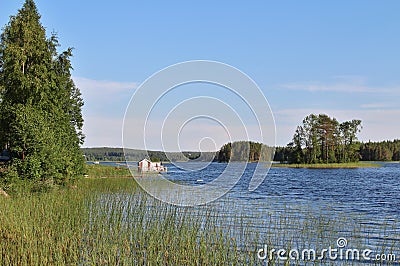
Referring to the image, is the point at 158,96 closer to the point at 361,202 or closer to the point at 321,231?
the point at 321,231

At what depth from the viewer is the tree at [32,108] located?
60.3 feet

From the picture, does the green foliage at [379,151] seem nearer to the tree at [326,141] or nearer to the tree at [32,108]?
the tree at [326,141]

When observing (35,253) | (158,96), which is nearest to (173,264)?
(35,253)

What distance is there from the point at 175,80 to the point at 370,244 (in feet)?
19.1

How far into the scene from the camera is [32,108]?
2017 centimetres

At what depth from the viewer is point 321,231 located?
10.8 m

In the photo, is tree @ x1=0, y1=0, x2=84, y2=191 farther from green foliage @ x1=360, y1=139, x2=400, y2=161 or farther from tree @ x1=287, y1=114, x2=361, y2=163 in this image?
green foliage @ x1=360, y1=139, x2=400, y2=161

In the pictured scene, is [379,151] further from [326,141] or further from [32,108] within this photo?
[32,108]

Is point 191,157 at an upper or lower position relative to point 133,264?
upper

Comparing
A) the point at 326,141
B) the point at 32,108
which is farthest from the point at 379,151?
the point at 32,108

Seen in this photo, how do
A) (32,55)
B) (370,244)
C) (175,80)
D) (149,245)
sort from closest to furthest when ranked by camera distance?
(149,245), (175,80), (370,244), (32,55)

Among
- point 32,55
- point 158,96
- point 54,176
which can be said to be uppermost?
point 32,55

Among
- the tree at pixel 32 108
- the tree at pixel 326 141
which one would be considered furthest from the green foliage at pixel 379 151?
the tree at pixel 32 108

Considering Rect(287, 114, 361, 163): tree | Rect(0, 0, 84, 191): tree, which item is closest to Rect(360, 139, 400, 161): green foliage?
Rect(287, 114, 361, 163): tree
